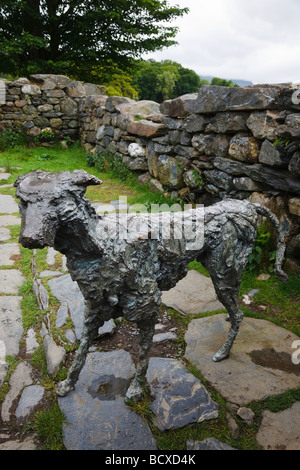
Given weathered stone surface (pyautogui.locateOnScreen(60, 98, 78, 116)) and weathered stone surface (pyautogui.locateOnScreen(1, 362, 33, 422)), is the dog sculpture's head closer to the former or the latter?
weathered stone surface (pyautogui.locateOnScreen(1, 362, 33, 422))

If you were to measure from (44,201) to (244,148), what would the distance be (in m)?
3.40

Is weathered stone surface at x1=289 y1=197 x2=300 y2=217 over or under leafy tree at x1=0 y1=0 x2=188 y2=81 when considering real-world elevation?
under

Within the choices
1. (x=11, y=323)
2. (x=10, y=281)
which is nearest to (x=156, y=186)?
(x=10, y=281)

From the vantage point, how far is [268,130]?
12.8 feet

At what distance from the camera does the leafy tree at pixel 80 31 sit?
12.2m

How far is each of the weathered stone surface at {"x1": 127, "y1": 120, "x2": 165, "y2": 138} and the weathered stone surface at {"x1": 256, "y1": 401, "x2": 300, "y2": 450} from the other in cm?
538

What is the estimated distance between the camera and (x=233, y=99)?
4.30m

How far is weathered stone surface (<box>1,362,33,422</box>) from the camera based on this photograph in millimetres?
2455

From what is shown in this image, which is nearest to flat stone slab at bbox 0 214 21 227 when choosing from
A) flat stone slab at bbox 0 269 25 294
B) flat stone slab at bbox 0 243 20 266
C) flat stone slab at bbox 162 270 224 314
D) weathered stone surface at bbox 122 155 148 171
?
flat stone slab at bbox 0 243 20 266

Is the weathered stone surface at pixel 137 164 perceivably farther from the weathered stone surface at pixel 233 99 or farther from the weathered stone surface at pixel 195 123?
the weathered stone surface at pixel 233 99

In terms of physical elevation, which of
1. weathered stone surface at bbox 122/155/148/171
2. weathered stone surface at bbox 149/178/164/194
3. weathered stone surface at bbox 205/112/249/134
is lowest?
weathered stone surface at bbox 149/178/164/194

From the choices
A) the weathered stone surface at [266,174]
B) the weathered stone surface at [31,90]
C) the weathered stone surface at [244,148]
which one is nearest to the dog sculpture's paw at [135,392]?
the weathered stone surface at [266,174]

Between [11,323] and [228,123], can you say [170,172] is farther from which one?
[11,323]
